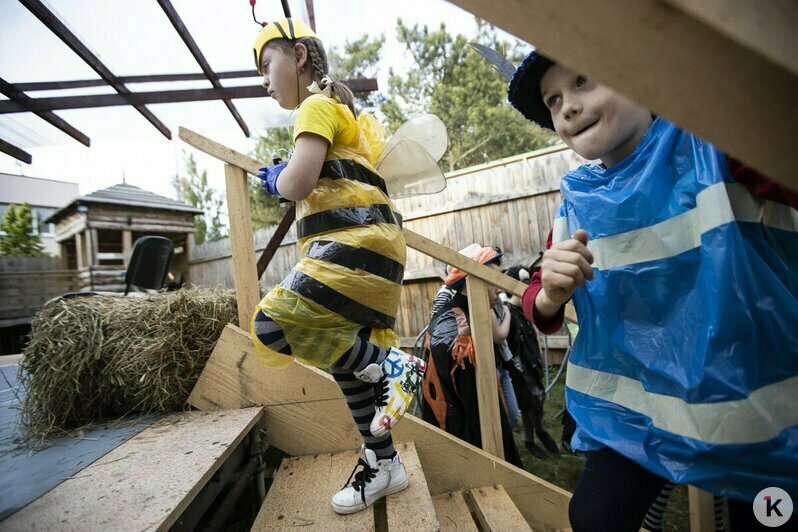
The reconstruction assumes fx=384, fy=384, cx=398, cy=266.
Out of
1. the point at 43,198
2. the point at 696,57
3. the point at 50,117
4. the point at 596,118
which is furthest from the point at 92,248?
the point at 43,198

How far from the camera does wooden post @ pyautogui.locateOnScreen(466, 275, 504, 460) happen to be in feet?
6.64

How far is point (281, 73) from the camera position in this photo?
4.98ft

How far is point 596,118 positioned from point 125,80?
13.4ft

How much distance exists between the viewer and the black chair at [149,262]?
362 centimetres

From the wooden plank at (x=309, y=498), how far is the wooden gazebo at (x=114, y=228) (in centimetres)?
861

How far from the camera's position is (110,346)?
76.2 inches

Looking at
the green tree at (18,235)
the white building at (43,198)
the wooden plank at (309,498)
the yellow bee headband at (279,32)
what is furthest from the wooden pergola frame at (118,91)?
the white building at (43,198)

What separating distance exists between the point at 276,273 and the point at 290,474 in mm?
6962

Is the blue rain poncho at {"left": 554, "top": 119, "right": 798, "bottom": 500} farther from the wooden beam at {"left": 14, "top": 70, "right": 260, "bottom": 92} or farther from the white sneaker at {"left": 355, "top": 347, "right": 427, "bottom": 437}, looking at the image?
the wooden beam at {"left": 14, "top": 70, "right": 260, "bottom": 92}

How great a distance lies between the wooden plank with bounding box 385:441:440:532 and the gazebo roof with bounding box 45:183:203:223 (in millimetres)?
9881

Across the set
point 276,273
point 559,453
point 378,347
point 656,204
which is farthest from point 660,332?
point 276,273

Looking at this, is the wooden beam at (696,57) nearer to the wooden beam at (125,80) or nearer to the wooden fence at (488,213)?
the wooden beam at (125,80)

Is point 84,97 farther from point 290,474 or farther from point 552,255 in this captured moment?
point 552,255

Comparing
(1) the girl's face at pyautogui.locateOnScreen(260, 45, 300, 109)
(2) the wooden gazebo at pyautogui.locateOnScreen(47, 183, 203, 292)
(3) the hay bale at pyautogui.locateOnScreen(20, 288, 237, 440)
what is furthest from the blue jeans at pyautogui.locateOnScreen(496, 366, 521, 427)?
(2) the wooden gazebo at pyautogui.locateOnScreen(47, 183, 203, 292)
